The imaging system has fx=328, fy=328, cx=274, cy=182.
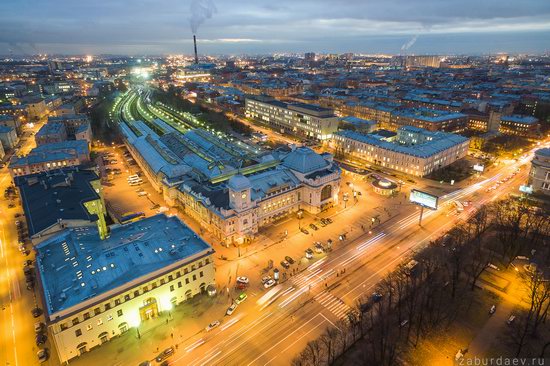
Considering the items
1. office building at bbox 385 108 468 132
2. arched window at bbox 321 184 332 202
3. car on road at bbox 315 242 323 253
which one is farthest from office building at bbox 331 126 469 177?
car on road at bbox 315 242 323 253

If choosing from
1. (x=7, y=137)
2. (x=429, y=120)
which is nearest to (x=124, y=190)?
(x=7, y=137)

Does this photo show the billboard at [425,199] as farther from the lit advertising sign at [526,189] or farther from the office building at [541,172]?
the office building at [541,172]

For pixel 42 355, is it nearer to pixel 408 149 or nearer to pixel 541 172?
pixel 408 149

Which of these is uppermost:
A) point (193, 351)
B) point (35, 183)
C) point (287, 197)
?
point (35, 183)

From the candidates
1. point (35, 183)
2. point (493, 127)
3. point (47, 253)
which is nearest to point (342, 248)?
point (47, 253)

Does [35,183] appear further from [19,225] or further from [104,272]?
[104,272]
